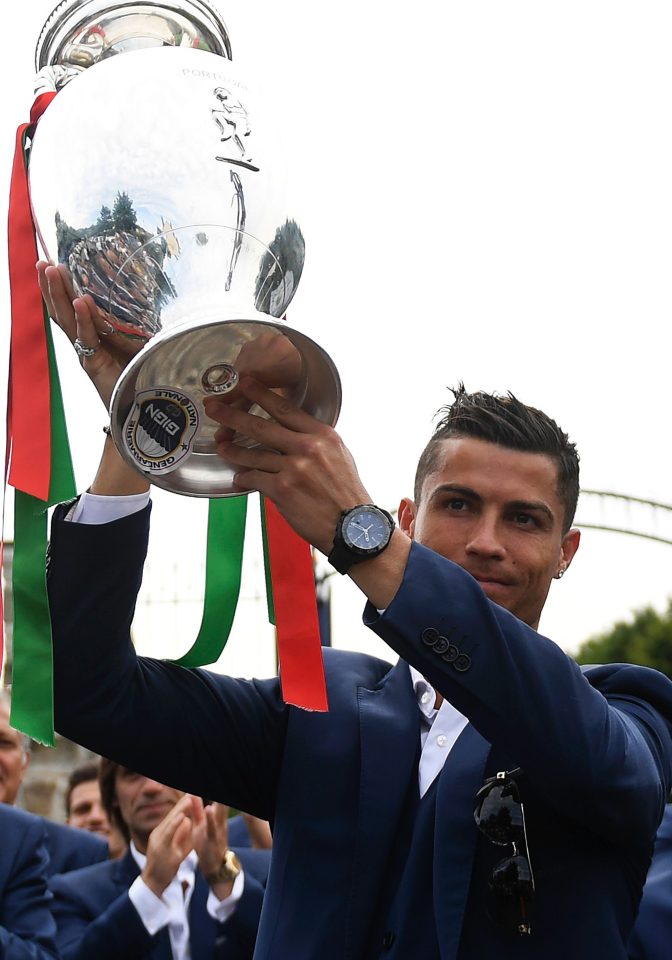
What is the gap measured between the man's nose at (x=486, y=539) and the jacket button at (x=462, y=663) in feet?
1.77

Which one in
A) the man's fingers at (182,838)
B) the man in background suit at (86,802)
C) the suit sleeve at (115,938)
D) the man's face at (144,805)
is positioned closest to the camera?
the suit sleeve at (115,938)

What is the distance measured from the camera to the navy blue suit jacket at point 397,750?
2537 mm

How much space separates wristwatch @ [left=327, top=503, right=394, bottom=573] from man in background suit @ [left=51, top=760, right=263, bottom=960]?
318 centimetres

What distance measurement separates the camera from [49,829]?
20.6 feet

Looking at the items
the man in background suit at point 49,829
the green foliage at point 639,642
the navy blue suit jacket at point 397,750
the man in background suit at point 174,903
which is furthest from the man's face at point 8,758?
the green foliage at point 639,642

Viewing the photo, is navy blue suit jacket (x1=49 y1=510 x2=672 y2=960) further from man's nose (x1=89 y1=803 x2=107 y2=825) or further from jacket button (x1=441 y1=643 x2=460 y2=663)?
man's nose (x1=89 y1=803 x2=107 y2=825)

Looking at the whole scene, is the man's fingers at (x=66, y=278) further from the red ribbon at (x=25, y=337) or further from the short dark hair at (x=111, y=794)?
the short dark hair at (x=111, y=794)

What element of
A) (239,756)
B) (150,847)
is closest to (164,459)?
(239,756)

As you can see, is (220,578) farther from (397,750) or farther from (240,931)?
(240,931)

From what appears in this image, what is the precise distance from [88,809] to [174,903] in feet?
6.42

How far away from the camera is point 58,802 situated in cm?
1567

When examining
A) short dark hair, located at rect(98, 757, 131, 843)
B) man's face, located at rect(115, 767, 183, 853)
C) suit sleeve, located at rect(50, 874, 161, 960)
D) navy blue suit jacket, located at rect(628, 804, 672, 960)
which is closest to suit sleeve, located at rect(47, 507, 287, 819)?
navy blue suit jacket, located at rect(628, 804, 672, 960)

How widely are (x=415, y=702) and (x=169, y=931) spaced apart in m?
2.76

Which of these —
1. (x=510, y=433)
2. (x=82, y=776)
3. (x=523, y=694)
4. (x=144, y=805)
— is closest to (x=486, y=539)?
(x=510, y=433)
